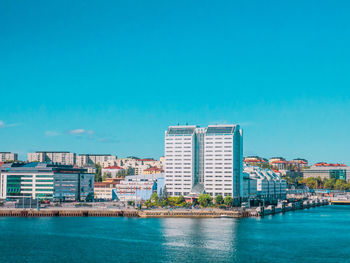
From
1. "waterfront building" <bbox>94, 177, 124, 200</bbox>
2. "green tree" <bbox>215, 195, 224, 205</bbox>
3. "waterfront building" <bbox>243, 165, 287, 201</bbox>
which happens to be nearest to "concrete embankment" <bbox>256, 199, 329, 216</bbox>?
"green tree" <bbox>215, 195, 224, 205</bbox>

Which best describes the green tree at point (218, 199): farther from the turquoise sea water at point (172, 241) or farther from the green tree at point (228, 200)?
the turquoise sea water at point (172, 241)

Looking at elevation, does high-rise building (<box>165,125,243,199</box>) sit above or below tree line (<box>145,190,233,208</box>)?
above

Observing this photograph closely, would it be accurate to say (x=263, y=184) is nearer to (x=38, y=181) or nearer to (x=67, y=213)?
(x=38, y=181)

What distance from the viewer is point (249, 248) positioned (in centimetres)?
7100

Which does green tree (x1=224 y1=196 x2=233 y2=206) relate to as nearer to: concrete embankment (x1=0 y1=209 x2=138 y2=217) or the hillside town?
the hillside town

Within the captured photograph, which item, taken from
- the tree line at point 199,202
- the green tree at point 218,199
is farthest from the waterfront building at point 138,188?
the green tree at point 218,199

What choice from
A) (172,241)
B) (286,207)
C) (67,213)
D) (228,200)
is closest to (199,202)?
(228,200)

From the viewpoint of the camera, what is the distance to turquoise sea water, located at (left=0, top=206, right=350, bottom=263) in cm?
6488

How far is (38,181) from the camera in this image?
156 metres

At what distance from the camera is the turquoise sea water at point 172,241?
213ft

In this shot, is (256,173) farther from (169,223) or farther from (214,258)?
(214,258)

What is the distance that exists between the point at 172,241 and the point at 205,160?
70337 millimetres

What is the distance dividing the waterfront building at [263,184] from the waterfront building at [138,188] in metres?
25.8

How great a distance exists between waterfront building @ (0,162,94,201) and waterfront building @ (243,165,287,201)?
4924 cm
